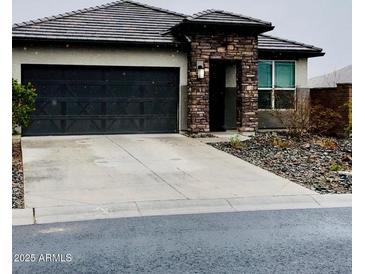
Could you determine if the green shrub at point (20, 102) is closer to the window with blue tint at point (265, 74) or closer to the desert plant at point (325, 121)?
the window with blue tint at point (265, 74)

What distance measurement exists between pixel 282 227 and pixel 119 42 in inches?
409

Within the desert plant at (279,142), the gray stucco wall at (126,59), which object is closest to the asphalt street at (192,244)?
the desert plant at (279,142)

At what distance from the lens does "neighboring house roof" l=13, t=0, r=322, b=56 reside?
49.7 ft

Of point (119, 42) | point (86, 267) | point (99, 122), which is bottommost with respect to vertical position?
point (86, 267)

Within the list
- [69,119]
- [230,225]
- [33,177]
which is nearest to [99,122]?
[69,119]

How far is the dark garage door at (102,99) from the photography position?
49.0 feet

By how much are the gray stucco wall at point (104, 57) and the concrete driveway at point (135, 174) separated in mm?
2636

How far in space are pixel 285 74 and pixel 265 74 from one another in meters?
0.81

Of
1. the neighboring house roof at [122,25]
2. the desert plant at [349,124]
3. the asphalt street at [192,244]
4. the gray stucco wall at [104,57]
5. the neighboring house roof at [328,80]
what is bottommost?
the asphalt street at [192,244]

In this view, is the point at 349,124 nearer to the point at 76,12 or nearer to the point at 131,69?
the point at 131,69

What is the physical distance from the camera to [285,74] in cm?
1777

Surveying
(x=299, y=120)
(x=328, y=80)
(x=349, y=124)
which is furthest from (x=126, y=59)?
(x=328, y=80)

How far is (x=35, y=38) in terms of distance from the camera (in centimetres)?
1457

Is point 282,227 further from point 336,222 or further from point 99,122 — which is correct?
point 99,122
